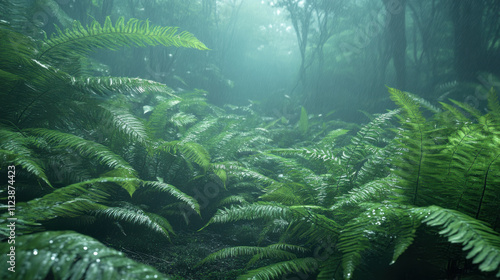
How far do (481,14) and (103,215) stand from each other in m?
10.2

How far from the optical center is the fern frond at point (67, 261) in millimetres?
639

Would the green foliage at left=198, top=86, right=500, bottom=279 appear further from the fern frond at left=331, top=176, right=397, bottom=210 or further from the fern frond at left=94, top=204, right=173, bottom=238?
the fern frond at left=94, top=204, right=173, bottom=238

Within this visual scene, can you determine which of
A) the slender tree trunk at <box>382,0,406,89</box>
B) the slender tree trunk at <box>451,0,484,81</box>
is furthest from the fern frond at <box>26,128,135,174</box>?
the slender tree trunk at <box>451,0,484,81</box>

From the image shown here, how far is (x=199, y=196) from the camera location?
2756mm

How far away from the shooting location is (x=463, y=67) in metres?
7.39

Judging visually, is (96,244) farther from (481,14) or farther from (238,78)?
(238,78)

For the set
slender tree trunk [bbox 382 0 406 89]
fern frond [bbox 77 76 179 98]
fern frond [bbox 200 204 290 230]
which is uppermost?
slender tree trunk [bbox 382 0 406 89]

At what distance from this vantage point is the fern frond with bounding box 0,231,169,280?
64 centimetres

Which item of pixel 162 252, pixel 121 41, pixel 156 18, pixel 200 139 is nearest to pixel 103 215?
pixel 162 252

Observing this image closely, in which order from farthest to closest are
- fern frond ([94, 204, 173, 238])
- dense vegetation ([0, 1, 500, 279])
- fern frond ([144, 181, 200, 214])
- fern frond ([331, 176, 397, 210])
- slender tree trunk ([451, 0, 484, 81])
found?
slender tree trunk ([451, 0, 484, 81]) < fern frond ([144, 181, 200, 214]) < fern frond ([94, 204, 173, 238]) < fern frond ([331, 176, 397, 210]) < dense vegetation ([0, 1, 500, 279])

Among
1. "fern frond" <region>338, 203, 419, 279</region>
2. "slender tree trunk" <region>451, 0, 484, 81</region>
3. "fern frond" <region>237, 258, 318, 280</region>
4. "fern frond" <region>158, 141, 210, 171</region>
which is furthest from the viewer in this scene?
"slender tree trunk" <region>451, 0, 484, 81</region>

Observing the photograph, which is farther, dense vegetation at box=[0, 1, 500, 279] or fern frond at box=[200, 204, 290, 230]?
fern frond at box=[200, 204, 290, 230]

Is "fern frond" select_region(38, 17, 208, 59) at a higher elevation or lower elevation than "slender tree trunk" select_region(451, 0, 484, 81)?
lower

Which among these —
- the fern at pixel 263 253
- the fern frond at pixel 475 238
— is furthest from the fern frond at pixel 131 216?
the fern frond at pixel 475 238
